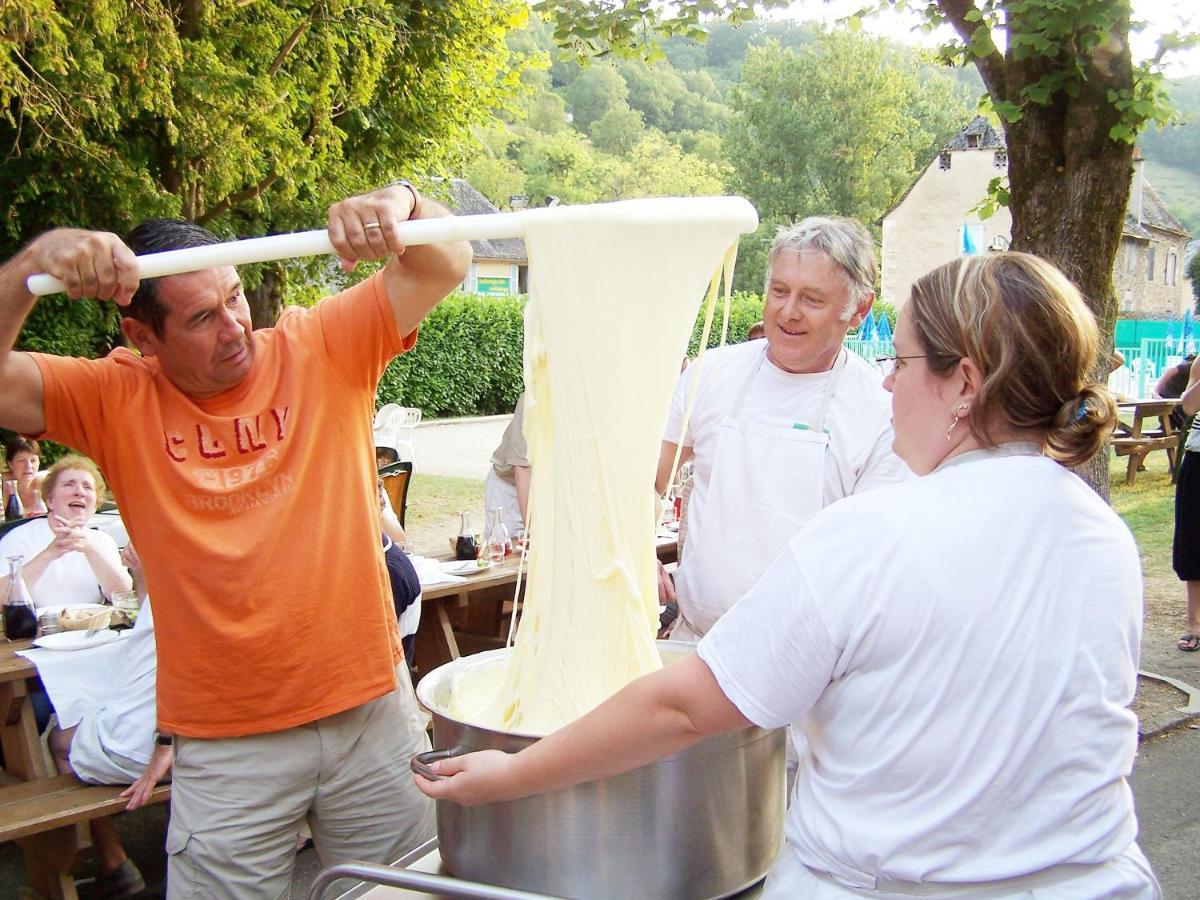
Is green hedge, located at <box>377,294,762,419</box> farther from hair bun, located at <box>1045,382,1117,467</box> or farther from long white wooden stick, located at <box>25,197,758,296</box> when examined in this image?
hair bun, located at <box>1045,382,1117,467</box>

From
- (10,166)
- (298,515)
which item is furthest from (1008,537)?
(10,166)

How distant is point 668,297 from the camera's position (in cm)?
163

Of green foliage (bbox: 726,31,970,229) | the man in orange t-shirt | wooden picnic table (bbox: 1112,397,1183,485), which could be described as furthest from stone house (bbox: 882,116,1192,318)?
the man in orange t-shirt

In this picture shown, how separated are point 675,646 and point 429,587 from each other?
2954 millimetres

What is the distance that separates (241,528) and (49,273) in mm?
576

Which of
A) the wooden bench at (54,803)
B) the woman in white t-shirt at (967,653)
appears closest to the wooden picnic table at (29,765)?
the wooden bench at (54,803)

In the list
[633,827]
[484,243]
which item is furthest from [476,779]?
[484,243]

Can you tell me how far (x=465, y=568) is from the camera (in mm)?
5117

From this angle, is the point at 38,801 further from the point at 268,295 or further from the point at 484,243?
the point at 484,243

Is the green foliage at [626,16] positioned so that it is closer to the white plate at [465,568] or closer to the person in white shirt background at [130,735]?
the white plate at [465,568]

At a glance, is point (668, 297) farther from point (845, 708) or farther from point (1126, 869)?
point (1126, 869)

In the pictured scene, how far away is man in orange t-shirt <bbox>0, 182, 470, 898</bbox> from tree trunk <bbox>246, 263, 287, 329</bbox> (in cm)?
813

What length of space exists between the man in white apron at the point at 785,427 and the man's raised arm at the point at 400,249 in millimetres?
770

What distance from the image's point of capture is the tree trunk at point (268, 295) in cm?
995
